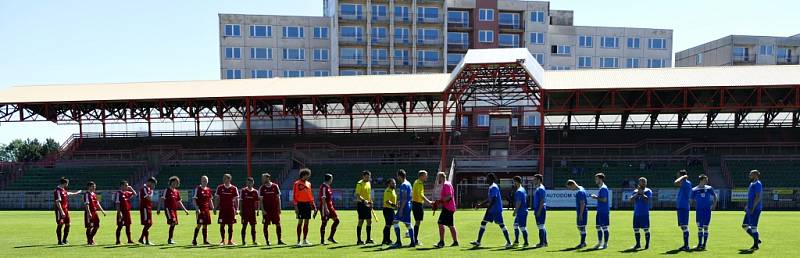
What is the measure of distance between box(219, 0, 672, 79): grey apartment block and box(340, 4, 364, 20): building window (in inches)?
1.7

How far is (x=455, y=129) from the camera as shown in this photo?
A: 47438 mm

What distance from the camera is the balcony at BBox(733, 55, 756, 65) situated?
80.2 meters

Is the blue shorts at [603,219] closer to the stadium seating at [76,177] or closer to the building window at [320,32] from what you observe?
the stadium seating at [76,177]

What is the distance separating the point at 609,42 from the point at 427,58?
22229mm

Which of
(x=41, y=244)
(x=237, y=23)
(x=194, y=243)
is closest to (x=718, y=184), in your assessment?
(x=194, y=243)

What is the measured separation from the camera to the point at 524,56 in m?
34.0

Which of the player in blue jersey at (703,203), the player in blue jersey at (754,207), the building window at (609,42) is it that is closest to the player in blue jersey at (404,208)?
the player in blue jersey at (703,203)

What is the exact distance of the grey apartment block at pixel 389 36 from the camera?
2768 inches

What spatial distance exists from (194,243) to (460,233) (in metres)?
7.63

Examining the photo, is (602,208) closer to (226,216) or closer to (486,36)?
(226,216)

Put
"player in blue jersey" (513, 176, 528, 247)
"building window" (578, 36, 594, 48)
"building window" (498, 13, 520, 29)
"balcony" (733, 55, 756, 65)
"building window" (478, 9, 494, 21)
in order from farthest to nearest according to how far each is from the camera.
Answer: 1. "balcony" (733, 55, 756, 65)
2. "building window" (578, 36, 594, 48)
3. "building window" (498, 13, 520, 29)
4. "building window" (478, 9, 494, 21)
5. "player in blue jersey" (513, 176, 528, 247)

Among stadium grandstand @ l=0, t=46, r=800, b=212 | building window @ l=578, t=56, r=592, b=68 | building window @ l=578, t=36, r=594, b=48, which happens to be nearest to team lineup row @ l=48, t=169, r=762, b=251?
stadium grandstand @ l=0, t=46, r=800, b=212

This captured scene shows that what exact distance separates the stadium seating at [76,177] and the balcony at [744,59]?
231ft

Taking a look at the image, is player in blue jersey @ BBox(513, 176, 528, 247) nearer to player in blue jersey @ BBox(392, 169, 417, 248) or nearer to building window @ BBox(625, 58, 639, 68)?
player in blue jersey @ BBox(392, 169, 417, 248)
